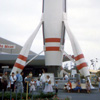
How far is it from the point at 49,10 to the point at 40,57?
1086cm

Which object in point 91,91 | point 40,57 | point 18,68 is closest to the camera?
point 91,91

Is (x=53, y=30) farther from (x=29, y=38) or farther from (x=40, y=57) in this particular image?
(x=40, y=57)

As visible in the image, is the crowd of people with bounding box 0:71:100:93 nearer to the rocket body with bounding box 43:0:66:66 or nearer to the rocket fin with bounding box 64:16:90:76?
the rocket fin with bounding box 64:16:90:76

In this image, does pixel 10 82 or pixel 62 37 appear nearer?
pixel 10 82

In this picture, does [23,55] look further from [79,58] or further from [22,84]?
[22,84]

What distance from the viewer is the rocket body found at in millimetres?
20812

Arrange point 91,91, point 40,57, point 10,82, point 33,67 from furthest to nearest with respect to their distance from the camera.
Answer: point 33,67 < point 40,57 < point 91,91 < point 10,82

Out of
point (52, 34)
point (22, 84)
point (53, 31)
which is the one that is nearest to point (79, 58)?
point (52, 34)

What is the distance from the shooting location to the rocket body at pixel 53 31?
2081 cm

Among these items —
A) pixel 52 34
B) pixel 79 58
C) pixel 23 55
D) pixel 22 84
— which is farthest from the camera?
pixel 52 34

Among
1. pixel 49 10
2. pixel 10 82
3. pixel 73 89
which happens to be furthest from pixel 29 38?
pixel 10 82

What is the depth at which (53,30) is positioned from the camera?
823 inches

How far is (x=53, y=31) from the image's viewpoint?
20.9m

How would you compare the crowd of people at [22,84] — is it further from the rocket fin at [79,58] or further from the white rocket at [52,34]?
the white rocket at [52,34]
